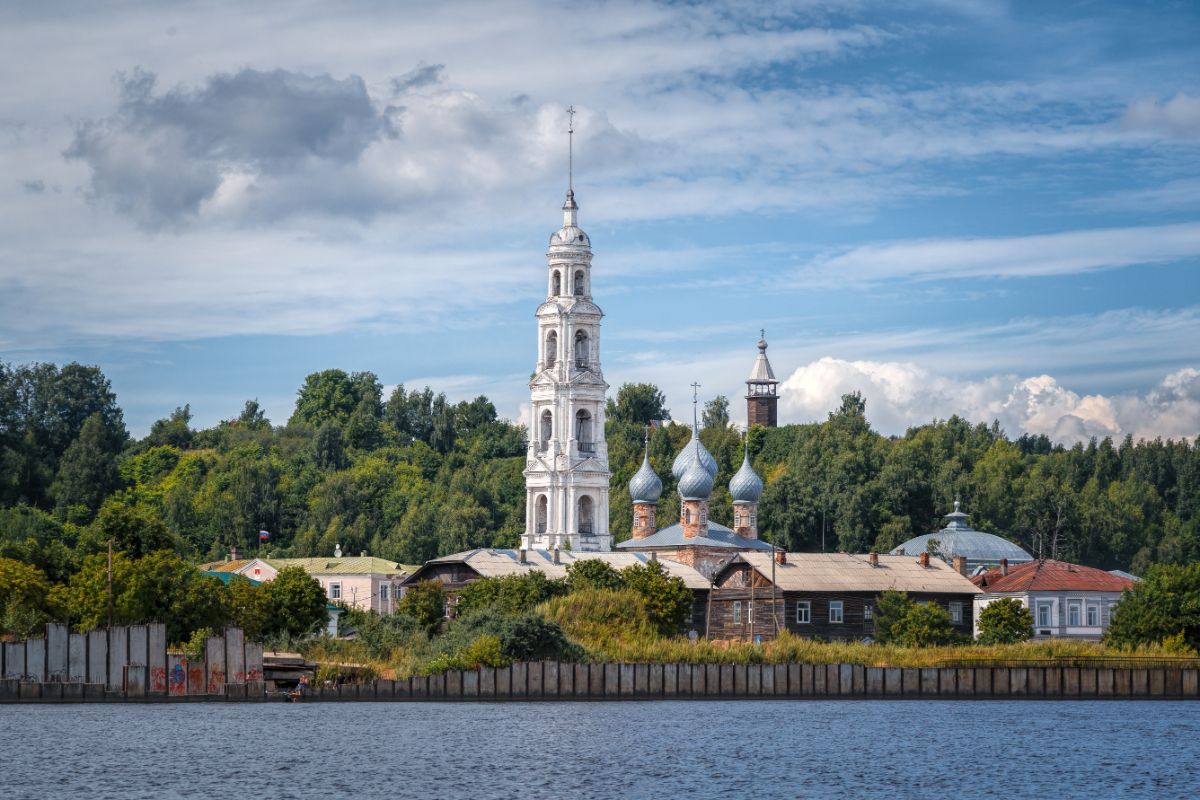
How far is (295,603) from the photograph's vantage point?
119000mm

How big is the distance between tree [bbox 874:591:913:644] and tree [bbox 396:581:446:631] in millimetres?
25003

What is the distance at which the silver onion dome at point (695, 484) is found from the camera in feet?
515

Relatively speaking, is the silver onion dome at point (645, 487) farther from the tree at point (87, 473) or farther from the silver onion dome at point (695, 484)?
the tree at point (87, 473)

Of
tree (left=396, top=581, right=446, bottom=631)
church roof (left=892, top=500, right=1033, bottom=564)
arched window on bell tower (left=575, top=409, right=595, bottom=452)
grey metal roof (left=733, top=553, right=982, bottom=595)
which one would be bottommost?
tree (left=396, top=581, right=446, bottom=631)

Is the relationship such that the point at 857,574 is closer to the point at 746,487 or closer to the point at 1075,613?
the point at 1075,613

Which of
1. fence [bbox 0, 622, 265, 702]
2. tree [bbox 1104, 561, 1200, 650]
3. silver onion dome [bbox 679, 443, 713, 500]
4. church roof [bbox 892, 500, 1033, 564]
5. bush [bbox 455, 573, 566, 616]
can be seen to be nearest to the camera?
fence [bbox 0, 622, 265, 702]

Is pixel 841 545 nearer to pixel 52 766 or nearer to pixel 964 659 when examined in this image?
pixel 964 659

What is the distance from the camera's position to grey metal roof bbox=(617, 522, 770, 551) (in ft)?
503

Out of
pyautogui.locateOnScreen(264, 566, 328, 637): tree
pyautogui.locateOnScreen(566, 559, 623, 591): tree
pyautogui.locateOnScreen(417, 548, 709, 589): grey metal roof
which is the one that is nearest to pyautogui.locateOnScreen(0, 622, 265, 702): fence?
pyautogui.locateOnScreen(264, 566, 328, 637): tree

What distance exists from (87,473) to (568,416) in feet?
147

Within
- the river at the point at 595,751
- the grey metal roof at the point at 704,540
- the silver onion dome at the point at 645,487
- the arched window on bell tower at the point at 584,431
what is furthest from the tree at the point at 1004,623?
the arched window on bell tower at the point at 584,431

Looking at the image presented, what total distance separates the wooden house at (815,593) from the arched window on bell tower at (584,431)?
82.3ft

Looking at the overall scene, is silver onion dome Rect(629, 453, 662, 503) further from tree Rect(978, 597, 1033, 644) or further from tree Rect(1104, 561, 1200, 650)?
tree Rect(1104, 561, 1200, 650)

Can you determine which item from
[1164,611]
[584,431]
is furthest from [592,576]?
[584,431]
